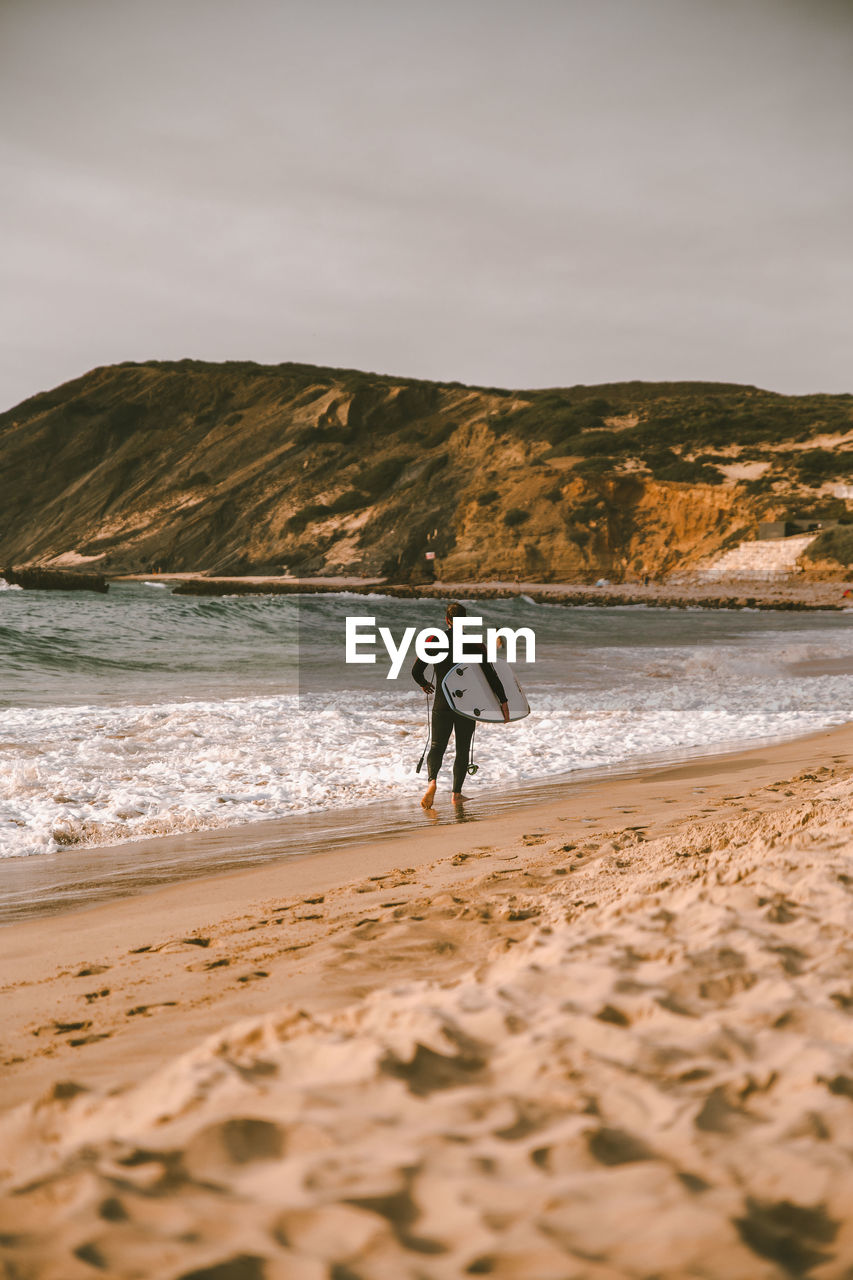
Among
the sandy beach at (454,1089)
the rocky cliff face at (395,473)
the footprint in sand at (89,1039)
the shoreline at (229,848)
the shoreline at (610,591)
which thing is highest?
the rocky cliff face at (395,473)

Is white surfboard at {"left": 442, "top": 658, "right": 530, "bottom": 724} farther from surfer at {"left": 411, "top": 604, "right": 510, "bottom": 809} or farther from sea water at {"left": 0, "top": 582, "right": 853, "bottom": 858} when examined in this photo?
sea water at {"left": 0, "top": 582, "right": 853, "bottom": 858}

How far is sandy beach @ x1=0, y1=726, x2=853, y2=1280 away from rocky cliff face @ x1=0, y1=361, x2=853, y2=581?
171 feet

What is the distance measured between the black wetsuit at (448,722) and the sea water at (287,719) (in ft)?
1.66

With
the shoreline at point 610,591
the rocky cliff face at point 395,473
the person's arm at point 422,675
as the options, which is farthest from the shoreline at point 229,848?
the rocky cliff face at point 395,473

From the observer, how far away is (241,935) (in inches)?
162

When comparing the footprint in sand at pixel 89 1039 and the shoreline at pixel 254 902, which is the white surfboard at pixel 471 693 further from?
the footprint in sand at pixel 89 1039

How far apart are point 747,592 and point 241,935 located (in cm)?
4743

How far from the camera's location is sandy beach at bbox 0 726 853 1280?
5.74ft

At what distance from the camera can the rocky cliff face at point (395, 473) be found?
5725cm

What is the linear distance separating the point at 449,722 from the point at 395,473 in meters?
69.0

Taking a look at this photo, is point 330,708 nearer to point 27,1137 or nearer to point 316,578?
point 27,1137

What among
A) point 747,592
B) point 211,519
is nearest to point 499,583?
point 747,592

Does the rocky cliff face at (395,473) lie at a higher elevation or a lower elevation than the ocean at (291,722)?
higher

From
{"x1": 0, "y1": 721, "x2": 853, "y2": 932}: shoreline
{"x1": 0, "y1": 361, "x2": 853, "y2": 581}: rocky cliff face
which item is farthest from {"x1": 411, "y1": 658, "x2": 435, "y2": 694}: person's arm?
{"x1": 0, "y1": 361, "x2": 853, "y2": 581}: rocky cliff face
